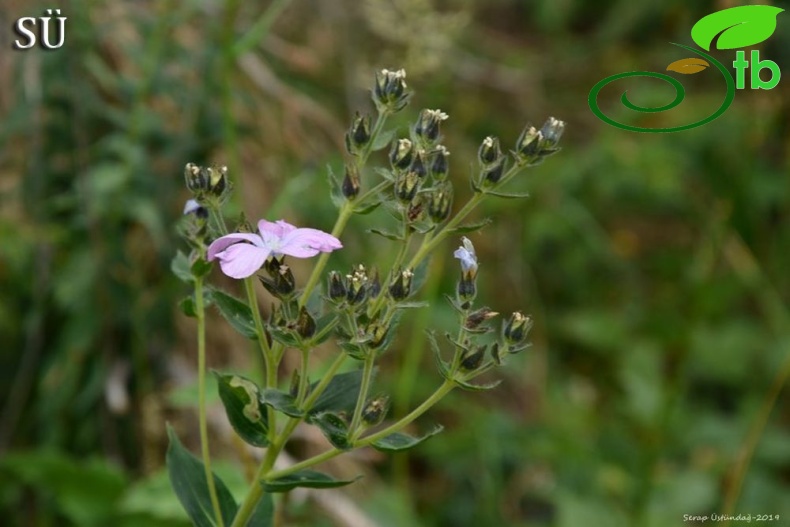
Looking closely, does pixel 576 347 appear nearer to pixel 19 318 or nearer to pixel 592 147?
pixel 592 147

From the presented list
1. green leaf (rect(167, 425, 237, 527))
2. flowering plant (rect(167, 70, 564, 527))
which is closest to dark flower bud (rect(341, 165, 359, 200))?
flowering plant (rect(167, 70, 564, 527))

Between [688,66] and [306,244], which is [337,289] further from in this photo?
[688,66]

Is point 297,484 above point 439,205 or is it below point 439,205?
below

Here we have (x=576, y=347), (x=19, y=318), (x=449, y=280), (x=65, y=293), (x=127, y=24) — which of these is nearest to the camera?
(x=65, y=293)

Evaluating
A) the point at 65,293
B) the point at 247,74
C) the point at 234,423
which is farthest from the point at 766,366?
the point at 234,423

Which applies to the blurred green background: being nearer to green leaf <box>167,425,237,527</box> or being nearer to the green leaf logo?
the green leaf logo

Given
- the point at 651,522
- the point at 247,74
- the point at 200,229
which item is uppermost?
the point at 247,74

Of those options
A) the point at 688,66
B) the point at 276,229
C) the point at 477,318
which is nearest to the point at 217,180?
the point at 276,229
